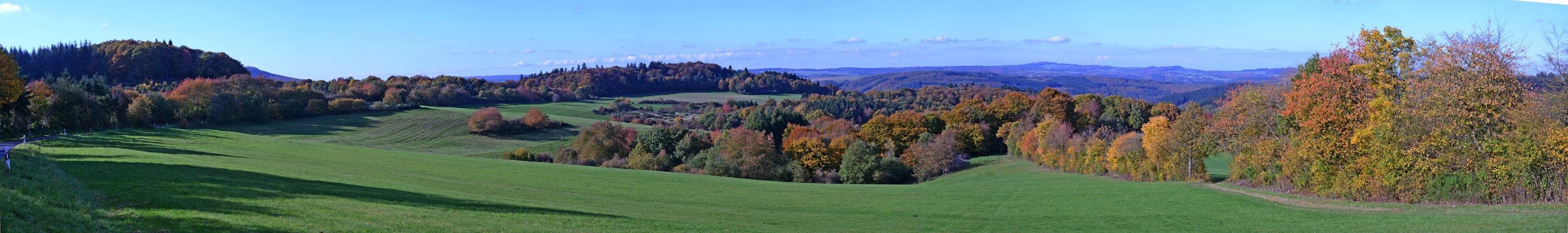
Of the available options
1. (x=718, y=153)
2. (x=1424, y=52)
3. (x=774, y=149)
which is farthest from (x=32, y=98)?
(x=1424, y=52)

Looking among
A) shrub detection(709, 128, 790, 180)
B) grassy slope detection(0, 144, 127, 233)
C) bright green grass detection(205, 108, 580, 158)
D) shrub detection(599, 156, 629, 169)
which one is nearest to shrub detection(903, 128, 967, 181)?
shrub detection(709, 128, 790, 180)

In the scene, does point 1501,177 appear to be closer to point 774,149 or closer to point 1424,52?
point 1424,52

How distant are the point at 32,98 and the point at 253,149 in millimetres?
23749

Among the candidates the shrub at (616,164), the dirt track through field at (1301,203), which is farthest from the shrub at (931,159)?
the dirt track through field at (1301,203)

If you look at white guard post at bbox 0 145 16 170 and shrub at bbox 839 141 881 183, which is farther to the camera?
shrub at bbox 839 141 881 183

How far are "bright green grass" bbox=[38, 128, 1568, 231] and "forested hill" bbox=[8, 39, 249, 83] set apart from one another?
9858 cm

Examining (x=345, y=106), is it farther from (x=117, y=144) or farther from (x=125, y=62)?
(x=117, y=144)

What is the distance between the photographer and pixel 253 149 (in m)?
37.7

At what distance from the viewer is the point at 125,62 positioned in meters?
116

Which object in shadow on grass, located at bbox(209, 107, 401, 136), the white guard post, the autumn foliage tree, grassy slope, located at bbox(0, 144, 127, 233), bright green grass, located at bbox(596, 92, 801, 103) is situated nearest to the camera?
grassy slope, located at bbox(0, 144, 127, 233)

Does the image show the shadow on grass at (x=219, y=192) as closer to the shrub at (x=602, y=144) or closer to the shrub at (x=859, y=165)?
the shrub at (x=859, y=165)

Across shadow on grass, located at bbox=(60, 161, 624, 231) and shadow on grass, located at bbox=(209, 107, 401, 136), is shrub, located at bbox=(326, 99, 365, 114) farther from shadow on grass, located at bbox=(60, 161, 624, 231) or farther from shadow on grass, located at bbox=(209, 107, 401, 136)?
shadow on grass, located at bbox=(60, 161, 624, 231)

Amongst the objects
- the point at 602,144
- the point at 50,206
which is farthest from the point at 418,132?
the point at 50,206

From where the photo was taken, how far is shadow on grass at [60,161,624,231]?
47.4ft
